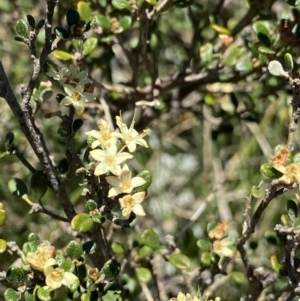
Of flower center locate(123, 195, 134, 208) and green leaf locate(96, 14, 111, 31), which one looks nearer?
flower center locate(123, 195, 134, 208)

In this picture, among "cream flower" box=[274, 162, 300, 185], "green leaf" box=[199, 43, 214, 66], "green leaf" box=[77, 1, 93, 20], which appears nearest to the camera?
"cream flower" box=[274, 162, 300, 185]

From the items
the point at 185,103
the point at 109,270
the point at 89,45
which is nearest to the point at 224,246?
the point at 109,270

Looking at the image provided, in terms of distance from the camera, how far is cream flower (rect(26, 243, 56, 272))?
3.10 ft

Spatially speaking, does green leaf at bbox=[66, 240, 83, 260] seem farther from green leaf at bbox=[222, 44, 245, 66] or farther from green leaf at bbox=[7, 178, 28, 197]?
green leaf at bbox=[222, 44, 245, 66]

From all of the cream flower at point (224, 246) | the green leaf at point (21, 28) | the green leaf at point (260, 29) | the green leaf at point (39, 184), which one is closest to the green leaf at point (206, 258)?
the cream flower at point (224, 246)

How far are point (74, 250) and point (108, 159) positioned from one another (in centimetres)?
19

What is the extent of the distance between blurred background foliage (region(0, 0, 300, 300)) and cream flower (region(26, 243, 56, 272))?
396 mm

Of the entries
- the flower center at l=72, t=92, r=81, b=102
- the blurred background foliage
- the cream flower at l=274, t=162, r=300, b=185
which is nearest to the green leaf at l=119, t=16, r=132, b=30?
the blurred background foliage

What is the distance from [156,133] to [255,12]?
1.10 m

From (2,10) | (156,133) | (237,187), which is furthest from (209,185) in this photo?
(2,10)

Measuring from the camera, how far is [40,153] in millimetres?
1024

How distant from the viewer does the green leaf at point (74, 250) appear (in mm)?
991

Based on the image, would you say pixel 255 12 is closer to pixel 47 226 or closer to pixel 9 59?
pixel 47 226

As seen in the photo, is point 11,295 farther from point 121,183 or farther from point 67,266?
point 121,183
